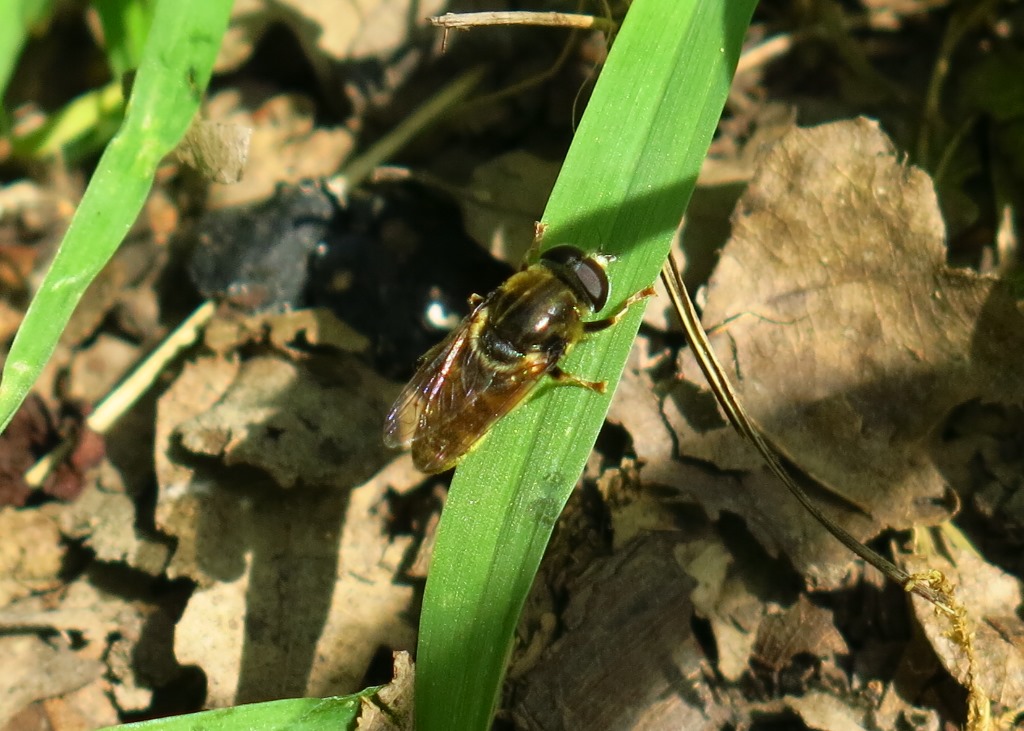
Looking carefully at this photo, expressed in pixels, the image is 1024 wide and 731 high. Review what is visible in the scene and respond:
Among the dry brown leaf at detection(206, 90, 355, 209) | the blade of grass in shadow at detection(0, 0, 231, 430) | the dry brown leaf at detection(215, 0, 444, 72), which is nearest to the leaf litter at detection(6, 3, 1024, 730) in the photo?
the blade of grass in shadow at detection(0, 0, 231, 430)

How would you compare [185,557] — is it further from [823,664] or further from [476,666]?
[823,664]

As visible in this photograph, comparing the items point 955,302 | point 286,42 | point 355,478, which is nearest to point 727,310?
point 955,302

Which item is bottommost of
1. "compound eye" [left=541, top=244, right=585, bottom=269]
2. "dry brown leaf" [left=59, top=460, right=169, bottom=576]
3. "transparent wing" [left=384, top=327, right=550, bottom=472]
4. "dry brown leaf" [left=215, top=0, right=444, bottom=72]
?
"dry brown leaf" [left=59, top=460, right=169, bottom=576]

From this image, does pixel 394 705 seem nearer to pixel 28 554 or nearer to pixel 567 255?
pixel 567 255

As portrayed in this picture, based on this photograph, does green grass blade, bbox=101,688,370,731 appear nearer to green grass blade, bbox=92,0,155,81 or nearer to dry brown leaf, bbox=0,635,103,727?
dry brown leaf, bbox=0,635,103,727

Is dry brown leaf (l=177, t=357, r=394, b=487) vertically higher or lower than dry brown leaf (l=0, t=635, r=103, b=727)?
higher

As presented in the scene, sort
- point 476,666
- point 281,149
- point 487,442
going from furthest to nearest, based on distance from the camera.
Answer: point 281,149
point 487,442
point 476,666

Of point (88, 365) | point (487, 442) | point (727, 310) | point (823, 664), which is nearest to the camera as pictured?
point (487, 442)
